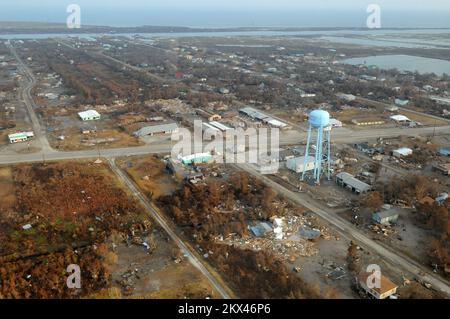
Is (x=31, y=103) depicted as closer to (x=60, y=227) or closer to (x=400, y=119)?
(x=60, y=227)

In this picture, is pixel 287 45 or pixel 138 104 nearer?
pixel 138 104

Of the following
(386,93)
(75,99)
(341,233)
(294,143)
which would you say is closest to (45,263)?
(341,233)

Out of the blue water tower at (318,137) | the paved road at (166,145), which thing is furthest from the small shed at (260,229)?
the paved road at (166,145)

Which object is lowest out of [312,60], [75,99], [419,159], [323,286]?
[323,286]

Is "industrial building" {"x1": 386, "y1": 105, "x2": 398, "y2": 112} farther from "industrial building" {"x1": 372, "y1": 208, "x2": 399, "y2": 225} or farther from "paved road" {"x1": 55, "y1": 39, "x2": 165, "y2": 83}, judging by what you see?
"paved road" {"x1": 55, "y1": 39, "x2": 165, "y2": 83}

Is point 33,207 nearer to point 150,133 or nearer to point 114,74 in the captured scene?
point 150,133

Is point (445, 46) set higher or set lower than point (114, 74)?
higher

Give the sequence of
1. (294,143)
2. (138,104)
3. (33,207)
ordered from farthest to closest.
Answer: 1. (138,104)
2. (294,143)
3. (33,207)
